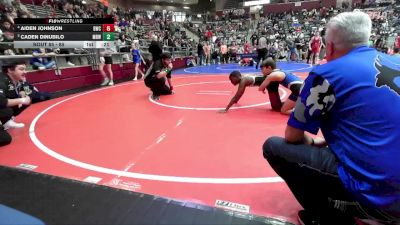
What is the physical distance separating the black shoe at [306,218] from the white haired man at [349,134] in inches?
0.5

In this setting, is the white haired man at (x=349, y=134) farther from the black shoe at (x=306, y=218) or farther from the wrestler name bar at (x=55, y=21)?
the wrestler name bar at (x=55, y=21)

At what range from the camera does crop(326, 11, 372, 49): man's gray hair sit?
146 cm

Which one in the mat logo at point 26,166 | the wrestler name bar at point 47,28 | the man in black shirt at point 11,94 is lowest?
the mat logo at point 26,166

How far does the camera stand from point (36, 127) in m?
4.38

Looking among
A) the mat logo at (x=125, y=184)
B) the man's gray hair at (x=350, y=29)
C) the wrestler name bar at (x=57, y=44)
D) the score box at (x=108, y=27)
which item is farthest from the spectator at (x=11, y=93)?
the man's gray hair at (x=350, y=29)

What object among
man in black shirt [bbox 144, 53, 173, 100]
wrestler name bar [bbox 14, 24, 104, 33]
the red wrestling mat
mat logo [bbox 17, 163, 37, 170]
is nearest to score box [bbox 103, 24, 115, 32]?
wrestler name bar [bbox 14, 24, 104, 33]

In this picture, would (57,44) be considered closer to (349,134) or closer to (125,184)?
(125,184)

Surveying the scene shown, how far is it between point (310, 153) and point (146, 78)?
5.46 m

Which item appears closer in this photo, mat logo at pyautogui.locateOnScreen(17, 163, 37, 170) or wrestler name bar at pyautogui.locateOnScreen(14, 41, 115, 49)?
mat logo at pyautogui.locateOnScreen(17, 163, 37, 170)

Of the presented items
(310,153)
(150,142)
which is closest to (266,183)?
(310,153)

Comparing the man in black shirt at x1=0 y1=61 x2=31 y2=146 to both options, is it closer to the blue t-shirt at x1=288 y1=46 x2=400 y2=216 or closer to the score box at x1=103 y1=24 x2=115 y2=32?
the score box at x1=103 y1=24 x2=115 y2=32

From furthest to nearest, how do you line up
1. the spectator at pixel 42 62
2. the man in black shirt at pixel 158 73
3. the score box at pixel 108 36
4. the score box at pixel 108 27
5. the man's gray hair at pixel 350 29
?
1. the score box at pixel 108 36
2. the score box at pixel 108 27
3. the spectator at pixel 42 62
4. the man in black shirt at pixel 158 73
5. the man's gray hair at pixel 350 29
